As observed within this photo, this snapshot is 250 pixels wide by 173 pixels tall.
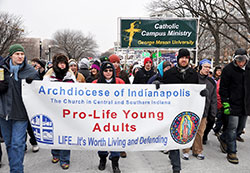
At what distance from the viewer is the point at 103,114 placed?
10.5 ft

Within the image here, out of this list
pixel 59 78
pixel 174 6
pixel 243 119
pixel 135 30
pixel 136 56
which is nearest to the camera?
pixel 59 78

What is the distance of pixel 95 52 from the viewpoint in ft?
219

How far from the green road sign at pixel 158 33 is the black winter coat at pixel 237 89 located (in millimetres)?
5651

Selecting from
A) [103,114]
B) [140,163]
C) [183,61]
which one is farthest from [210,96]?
[103,114]

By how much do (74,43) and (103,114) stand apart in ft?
205

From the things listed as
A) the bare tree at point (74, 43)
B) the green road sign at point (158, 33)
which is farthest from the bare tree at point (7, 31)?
the bare tree at point (74, 43)

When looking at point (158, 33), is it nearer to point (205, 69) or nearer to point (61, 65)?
point (205, 69)

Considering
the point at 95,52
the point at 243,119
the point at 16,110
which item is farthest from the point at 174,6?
the point at 95,52

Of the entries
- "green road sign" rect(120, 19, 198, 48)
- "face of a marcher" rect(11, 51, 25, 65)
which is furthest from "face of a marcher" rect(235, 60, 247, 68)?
"green road sign" rect(120, 19, 198, 48)

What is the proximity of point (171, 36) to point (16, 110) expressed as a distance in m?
7.64

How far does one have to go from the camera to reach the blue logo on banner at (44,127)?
3.18 meters

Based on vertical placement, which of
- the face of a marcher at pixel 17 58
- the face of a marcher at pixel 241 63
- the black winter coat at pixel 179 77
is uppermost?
the face of a marcher at pixel 17 58

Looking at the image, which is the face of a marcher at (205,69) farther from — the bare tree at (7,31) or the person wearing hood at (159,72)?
the bare tree at (7,31)

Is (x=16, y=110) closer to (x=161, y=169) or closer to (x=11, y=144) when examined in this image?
(x=11, y=144)
